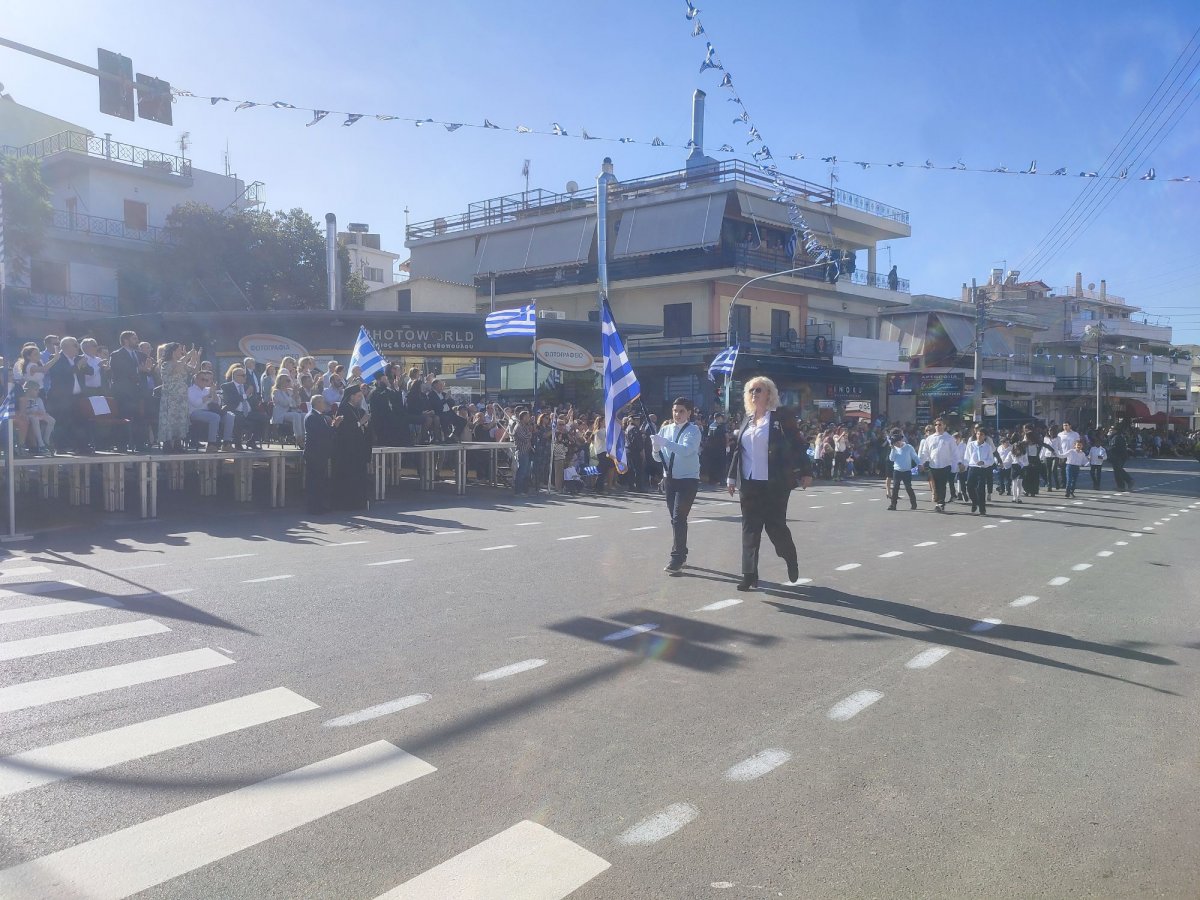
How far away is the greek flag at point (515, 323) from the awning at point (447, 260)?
2114cm

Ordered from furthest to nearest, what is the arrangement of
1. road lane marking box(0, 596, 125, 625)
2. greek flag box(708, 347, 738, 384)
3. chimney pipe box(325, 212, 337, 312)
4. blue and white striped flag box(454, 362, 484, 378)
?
blue and white striped flag box(454, 362, 484, 378) → chimney pipe box(325, 212, 337, 312) → greek flag box(708, 347, 738, 384) → road lane marking box(0, 596, 125, 625)

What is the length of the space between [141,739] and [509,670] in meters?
2.15

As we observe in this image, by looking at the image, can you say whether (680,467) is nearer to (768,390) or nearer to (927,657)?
(768,390)

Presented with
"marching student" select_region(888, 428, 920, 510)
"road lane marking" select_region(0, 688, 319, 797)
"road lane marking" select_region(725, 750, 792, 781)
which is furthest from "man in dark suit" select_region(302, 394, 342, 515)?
"road lane marking" select_region(725, 750, 792, 781)

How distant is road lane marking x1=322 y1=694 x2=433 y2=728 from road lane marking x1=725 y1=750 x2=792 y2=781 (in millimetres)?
1869

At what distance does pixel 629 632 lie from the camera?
6957 mm

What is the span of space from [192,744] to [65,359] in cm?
1175

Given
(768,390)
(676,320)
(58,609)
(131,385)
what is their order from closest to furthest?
(58,609)
(768,390)
(131,385)
(676,320)

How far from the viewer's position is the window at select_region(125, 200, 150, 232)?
40.1 meters

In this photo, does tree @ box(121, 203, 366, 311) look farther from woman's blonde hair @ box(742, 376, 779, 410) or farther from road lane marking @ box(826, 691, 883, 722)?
road lane marking @ box(826, 691, 883, 722)

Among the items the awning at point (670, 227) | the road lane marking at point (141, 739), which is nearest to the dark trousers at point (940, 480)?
the road lane marking at point (141, 739)

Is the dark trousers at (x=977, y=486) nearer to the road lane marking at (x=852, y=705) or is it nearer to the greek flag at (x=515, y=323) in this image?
the greek flag at (x=515, y=323)

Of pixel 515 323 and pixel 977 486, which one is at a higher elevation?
pixel 515 323

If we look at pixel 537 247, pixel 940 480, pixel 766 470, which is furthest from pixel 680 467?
pixel 537 247
